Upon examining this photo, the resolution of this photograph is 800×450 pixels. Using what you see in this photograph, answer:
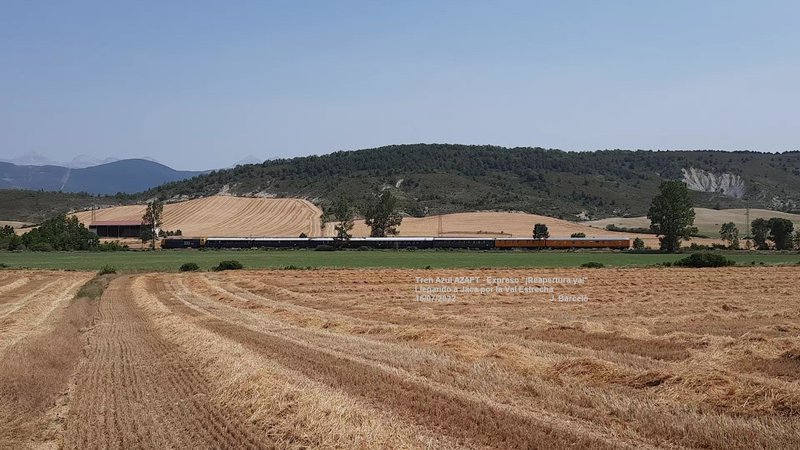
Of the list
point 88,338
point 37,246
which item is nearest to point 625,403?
point 88,338

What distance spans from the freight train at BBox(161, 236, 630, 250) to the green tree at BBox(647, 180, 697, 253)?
6396 millimetres

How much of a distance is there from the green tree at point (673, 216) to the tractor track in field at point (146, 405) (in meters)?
104

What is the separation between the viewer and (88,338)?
23.2m

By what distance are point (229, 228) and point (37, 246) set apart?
44.0 m

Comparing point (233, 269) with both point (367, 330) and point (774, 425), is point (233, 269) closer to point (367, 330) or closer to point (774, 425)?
point (367, 330)

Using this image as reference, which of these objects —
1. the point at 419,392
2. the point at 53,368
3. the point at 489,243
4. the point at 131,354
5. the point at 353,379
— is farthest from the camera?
the point at 489,243

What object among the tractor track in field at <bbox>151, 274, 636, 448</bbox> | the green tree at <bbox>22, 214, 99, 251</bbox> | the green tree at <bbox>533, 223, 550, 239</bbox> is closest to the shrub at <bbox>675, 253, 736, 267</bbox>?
the tractor track in field at <bbox>151, 274, 636, 448</bbox>

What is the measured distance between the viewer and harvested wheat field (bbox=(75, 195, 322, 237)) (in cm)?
15738

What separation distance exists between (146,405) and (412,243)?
110478 mm

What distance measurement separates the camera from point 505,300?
35031 millimetres

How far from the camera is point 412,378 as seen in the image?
14.9 meters

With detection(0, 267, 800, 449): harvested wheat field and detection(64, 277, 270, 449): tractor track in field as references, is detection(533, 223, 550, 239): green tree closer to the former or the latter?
detection(0, 267, 800, 449): harvested wheat field

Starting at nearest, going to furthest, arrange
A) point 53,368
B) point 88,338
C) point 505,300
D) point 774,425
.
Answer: point 774,425 → point 53,368 → point 88,338 → point 505,300

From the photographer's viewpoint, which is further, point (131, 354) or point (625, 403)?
point (131, 354)
